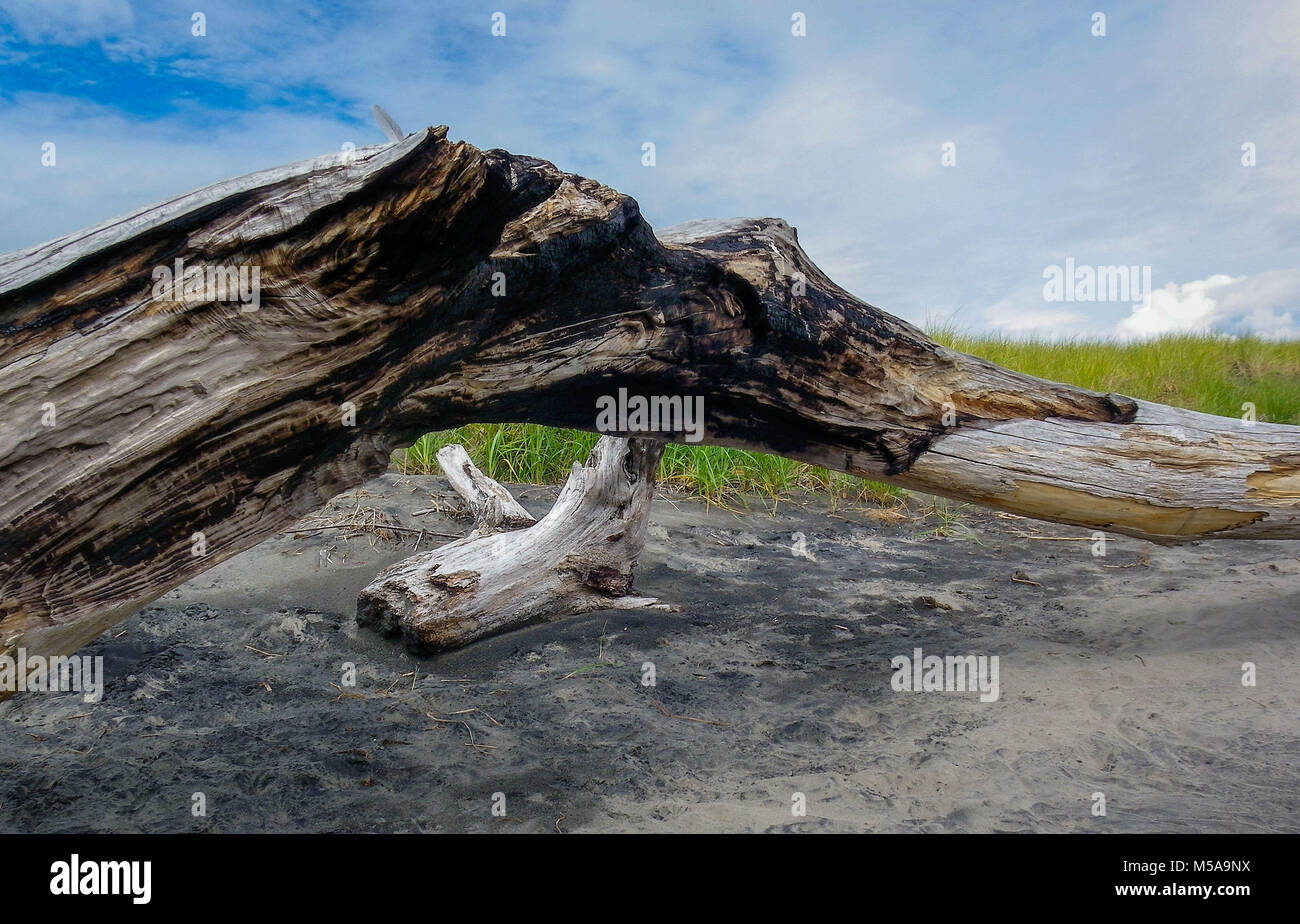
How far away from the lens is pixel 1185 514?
421cm

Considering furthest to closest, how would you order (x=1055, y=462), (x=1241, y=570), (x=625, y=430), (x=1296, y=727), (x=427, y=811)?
1. (x=1241, y=570)
2. (x=1055, y=462)
3. (x=1296, y=727)
4. (x=625, y=430)
5. (x=427, y=811)

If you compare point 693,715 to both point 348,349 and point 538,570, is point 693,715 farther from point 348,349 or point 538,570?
point 348,349

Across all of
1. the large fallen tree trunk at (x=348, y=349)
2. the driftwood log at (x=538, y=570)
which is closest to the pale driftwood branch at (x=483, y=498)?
the driftwood log at (x=538, y=570)

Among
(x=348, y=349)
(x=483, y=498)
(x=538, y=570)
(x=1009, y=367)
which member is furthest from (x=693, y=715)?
(x=1009, y=367)

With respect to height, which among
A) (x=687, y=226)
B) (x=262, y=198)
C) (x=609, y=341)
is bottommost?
(x=609, y=341)

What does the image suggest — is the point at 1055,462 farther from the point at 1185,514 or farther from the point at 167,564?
the point at 167,564

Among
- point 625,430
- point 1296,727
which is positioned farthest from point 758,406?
point 1296,727

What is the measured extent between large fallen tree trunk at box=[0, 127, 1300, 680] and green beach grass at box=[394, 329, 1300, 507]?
128 inches

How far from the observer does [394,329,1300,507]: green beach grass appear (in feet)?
26.0

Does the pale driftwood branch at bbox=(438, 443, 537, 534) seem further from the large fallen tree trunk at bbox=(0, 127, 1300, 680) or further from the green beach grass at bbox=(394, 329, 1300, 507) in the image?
the large fallen tree trunk at bbox=(0, 127, 1300, 680)

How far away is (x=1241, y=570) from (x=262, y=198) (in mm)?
6136

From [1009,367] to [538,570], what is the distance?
6.71 meters

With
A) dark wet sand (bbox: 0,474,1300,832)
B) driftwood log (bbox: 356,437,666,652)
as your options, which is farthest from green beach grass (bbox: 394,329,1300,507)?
dark wet sand (bbox: 0,474,1300,832)
